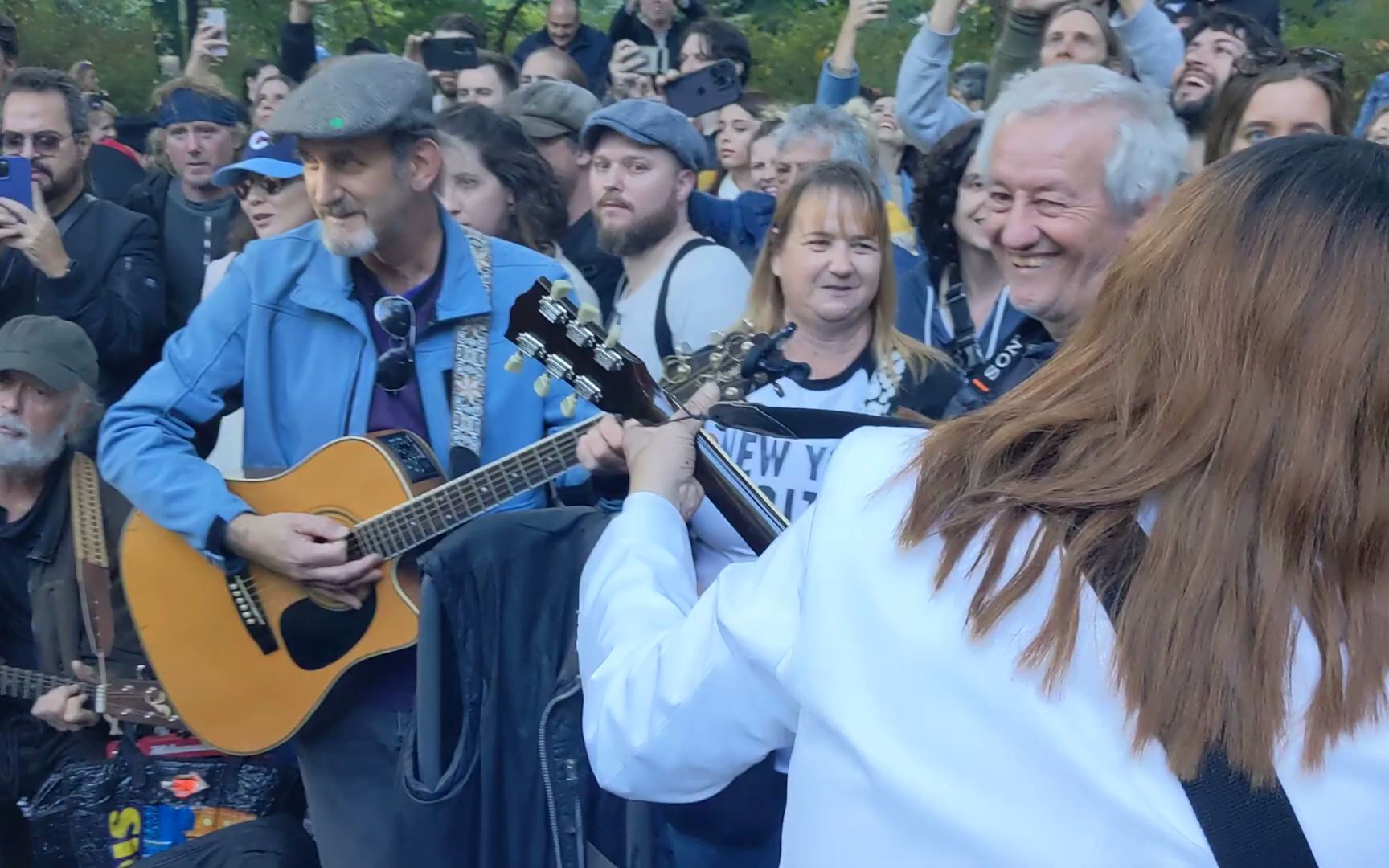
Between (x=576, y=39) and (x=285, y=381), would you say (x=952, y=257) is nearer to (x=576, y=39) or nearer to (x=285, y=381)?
(x=285, y=381)

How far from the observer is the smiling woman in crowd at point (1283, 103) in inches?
144

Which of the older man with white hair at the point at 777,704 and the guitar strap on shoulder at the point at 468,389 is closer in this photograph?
the older man with white hair at the point at 777,704

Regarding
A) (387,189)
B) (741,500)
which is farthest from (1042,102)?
(387,189)

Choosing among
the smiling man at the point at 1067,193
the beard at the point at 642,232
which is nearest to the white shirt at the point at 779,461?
the smiling man at the point at 1067,193

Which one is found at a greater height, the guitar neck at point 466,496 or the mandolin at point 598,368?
the mandolin at point 598,368

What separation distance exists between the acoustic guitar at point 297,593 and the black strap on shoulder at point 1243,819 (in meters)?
1.77

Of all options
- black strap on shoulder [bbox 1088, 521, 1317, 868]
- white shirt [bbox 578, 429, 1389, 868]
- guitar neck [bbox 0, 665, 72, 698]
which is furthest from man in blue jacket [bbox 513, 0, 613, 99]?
black strap on shoulder [bbox 1088, 521, 1317, 868]

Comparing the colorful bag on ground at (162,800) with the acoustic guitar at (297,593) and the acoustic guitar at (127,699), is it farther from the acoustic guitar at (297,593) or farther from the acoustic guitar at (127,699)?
the acoustic guitar at (297,593)

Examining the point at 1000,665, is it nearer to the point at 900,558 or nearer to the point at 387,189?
the point at 900,558

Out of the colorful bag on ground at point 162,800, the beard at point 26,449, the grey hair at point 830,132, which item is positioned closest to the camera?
the colorful bag on ground at point 162,800

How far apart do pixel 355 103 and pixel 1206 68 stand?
3.05 m

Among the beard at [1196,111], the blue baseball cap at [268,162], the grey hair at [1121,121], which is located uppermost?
the grey hair at [1121,121]

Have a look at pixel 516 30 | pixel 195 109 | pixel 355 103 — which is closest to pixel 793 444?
pixel 355 103

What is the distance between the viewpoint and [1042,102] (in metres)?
2.17
